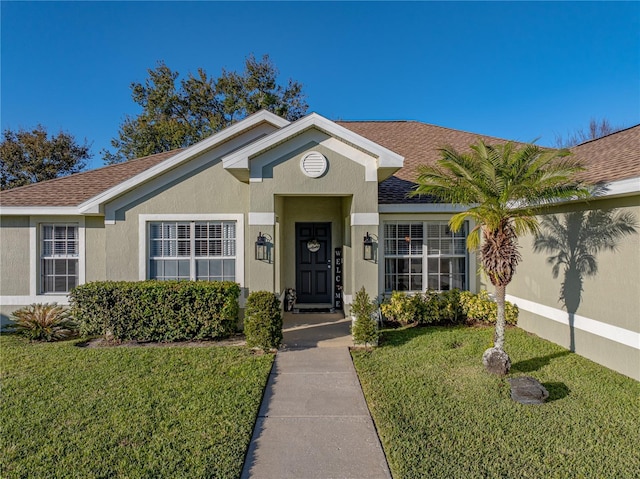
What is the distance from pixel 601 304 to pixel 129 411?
25.1 feet

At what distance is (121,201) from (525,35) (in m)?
14.0

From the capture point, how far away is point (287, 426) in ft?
13.8

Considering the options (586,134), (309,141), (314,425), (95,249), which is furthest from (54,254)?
(586,134)

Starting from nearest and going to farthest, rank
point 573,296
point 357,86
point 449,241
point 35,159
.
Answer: point 573,296 → point 449,241 → point 357,86 → point 35,159

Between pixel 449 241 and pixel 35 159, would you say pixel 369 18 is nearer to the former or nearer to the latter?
pixel 449 241

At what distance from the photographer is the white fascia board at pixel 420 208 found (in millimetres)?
8758

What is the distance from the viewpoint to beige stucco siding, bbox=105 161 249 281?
27.6 ft

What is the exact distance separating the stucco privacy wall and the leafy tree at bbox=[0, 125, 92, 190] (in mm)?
29231

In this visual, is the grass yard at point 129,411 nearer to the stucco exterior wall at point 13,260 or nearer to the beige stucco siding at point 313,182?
the stucco exterior wall at point 13,260

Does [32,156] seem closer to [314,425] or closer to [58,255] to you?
[58,255]

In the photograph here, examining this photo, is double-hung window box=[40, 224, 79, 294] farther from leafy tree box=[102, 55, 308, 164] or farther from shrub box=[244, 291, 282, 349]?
leafy tree box=[102, 55, 308, 164]

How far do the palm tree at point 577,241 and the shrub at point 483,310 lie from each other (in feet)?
5.31

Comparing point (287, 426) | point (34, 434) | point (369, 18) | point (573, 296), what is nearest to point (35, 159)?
point (369, 18)

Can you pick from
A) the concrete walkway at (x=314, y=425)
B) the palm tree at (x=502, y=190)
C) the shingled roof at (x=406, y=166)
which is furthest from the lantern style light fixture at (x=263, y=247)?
the palm tree at (x=502, y=190)
